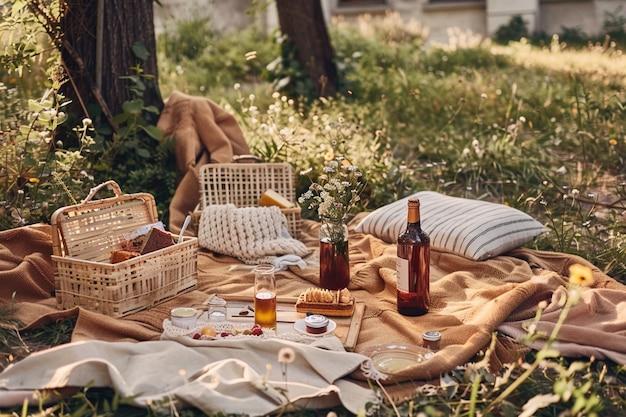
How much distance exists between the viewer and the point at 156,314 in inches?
136

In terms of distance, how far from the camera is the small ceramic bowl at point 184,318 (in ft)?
10.6

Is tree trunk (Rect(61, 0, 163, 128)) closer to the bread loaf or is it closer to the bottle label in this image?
the bread loaf

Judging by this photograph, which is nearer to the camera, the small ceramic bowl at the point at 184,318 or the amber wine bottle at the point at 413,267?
the small ceramic bowl at the point at 184,318

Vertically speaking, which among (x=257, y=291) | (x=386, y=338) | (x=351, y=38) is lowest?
(x=386, y=338)

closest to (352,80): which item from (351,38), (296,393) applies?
(351,38)

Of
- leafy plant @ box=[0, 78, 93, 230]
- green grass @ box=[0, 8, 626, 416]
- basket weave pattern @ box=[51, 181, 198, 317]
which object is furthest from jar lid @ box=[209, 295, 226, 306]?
leafy plant @ box=[0, 78, 93, 230]

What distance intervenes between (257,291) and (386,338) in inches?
22.8

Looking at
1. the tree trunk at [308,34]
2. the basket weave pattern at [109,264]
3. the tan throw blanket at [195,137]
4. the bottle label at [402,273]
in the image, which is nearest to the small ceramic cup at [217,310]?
the basket weave pattern at [109,264]

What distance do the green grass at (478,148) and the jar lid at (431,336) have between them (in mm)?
185

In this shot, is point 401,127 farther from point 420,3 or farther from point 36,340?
point 420,3

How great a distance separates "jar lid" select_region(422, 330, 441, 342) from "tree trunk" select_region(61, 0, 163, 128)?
2.95 metres

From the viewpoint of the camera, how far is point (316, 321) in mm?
3254

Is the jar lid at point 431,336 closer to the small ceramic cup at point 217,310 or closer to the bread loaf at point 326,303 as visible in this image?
the bread loaf at point 326,303

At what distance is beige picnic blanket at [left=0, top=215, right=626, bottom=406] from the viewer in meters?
3.13
